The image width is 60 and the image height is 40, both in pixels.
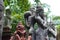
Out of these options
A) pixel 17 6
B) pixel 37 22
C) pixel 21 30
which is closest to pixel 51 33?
pixel 37 22

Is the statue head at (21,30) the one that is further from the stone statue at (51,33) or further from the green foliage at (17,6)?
the green foliage at (17,6)

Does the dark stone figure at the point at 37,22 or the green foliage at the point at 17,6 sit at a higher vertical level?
the dark stone figure at the point at 37,22

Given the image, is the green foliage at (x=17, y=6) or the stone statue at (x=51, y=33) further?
the green foliage at (x=17, y=6)

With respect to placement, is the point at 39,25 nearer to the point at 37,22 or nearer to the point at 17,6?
the point at 37,22

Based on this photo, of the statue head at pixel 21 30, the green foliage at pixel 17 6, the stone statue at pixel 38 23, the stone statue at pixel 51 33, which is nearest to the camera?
the stone statue at pixel 38 23

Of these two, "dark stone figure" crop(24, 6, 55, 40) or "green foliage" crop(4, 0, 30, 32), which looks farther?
"green foliage" crop(4, 0, 30, 32)

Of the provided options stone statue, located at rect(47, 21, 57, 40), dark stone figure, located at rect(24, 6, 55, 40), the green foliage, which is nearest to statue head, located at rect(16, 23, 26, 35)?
dark stone figure, located at rect(24, 6, 55, 40)

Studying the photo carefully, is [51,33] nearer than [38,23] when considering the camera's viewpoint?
No

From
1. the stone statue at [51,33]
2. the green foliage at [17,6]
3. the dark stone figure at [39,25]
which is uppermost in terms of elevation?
the dark stone figure at [39,25]

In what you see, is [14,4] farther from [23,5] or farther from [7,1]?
[23,5]

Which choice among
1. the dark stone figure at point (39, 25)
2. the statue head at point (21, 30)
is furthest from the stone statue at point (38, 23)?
the statue head at point (21, 30)

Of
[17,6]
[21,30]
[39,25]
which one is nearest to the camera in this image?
[39,25]

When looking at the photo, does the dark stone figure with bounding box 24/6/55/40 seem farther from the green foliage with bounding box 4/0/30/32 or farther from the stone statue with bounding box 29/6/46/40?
the green foliage with bounding box 4/0/30/32

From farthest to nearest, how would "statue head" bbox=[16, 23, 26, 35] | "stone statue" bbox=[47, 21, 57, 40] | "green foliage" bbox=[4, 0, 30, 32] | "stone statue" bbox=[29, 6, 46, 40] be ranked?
1. "green foliage" bbox=[4, 0, 30, 32]
2. "stone statue" bbox=[47, 21, 57, 40]
3. "statue head" bbox=[16, 23, 26, 35]
4. "stone statue" bbox=[29, 6, 46, 40]
